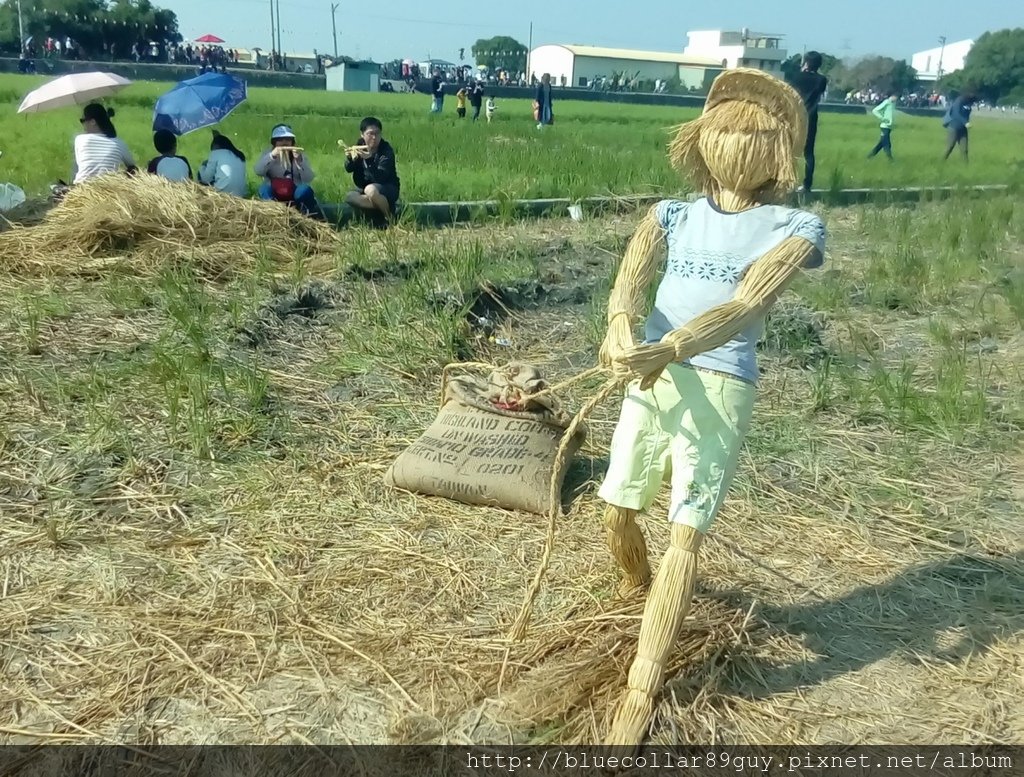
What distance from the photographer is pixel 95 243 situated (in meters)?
6.53

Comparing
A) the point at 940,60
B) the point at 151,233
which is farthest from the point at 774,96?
the point at 940,60

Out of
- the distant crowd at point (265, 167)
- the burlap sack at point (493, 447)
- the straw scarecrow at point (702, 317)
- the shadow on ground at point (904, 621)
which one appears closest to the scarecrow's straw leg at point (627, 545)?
the straw scarecrow at point (702, 317)

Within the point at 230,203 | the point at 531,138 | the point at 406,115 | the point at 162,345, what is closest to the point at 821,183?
the point at 531,138

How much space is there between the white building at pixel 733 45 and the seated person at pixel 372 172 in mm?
60239

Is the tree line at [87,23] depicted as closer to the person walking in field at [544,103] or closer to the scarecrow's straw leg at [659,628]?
the person walking in field at [544,103]

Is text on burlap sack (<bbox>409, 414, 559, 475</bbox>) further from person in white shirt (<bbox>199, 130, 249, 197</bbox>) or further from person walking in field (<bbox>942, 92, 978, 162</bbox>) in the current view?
person walking in field (<bbox>942, 92, 978, 162</bbox>)

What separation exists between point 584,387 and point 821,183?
9.10 m

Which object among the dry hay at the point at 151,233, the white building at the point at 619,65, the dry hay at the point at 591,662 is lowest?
the dry hay at the point at 591,662

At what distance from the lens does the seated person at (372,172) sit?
786 centimetres

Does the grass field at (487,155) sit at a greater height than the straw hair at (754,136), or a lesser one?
lesser

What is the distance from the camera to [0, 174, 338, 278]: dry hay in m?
6.36

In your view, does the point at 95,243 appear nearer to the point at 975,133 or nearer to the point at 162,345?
the point at 162,345

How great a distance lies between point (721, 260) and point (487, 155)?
1096 cm

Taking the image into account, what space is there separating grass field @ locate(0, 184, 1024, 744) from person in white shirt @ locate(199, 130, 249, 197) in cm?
184
